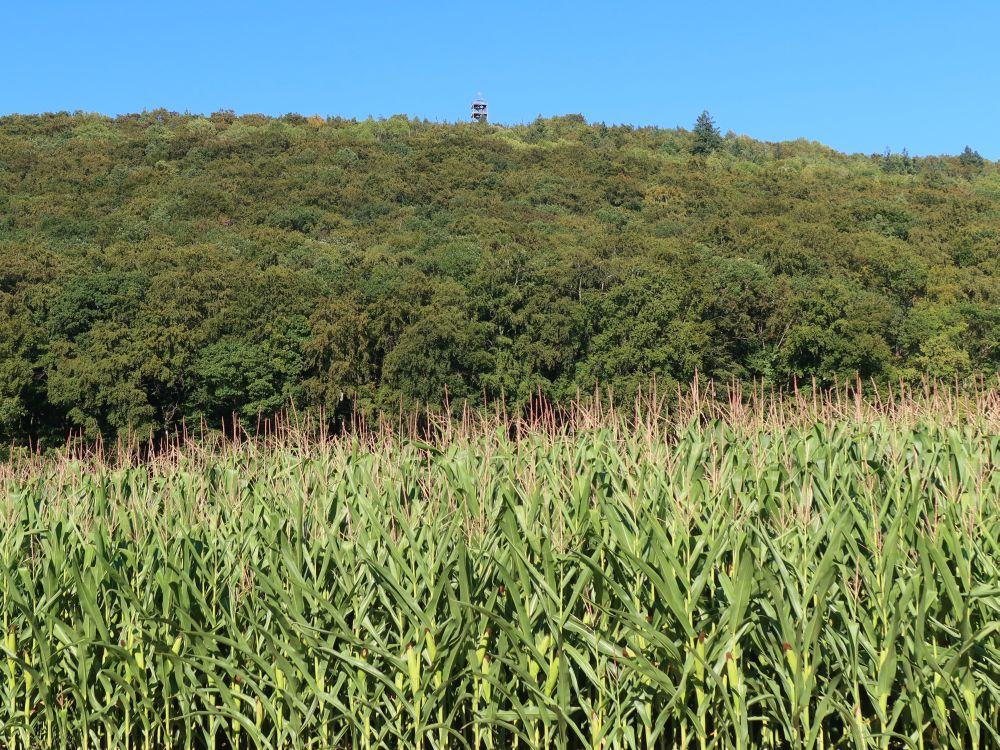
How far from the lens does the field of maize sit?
14.8ft

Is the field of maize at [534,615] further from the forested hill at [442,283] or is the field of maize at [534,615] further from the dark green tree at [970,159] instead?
the dark green tree at [970,159]

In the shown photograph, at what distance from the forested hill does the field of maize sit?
34.1 feet

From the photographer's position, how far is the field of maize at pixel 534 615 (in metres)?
4.52

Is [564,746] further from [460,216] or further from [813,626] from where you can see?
[460,216]

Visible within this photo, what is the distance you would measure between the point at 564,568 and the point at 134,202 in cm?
5521

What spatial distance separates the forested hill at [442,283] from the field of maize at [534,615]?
34.1ft

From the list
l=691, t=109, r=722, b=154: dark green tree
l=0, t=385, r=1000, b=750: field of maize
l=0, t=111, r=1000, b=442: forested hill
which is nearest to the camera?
l=0, t=385, r=1000, b=750: field of maize

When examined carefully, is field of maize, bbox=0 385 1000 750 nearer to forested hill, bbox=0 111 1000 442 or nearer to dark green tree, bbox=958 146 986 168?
forested hill, bbox=0 111 1000 442

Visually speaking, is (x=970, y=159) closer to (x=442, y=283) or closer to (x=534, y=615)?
(x=442, y=283)

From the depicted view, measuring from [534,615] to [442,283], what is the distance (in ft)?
108

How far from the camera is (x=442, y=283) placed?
37.3m

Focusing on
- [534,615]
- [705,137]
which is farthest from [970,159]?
[534,615]

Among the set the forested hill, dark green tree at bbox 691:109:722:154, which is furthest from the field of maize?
dark green tree at bbox 691:109:722:154

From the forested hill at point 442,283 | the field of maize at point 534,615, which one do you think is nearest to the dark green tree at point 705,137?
the forested hill at point 442,283
